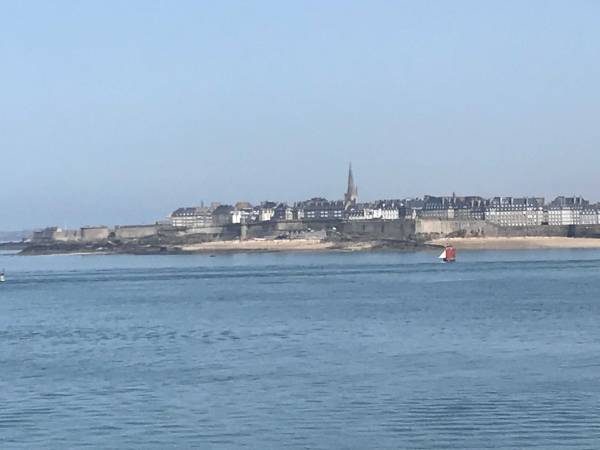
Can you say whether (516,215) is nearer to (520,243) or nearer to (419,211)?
(419,211)

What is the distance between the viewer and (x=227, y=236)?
12738 centimetres

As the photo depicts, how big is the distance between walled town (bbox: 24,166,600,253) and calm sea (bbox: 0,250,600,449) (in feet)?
253

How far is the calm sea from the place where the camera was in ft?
49.6

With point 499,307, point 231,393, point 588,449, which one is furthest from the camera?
point 499,307

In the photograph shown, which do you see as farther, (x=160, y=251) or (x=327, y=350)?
(x=160, y=251)

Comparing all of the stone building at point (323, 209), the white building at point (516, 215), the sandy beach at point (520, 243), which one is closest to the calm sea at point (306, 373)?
the sandy beach at point (520, 243)

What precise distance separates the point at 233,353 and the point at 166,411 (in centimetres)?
640

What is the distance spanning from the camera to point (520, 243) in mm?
112312

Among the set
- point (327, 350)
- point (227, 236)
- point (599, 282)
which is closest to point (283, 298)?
point (599, 282)

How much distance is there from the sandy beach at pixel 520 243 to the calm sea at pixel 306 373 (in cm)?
6983

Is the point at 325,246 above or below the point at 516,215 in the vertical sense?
below

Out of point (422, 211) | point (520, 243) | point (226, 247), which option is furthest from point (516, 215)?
point (226, 247)

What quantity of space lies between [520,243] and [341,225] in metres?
Result: 20.0

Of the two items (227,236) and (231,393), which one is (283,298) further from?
(227,236)
